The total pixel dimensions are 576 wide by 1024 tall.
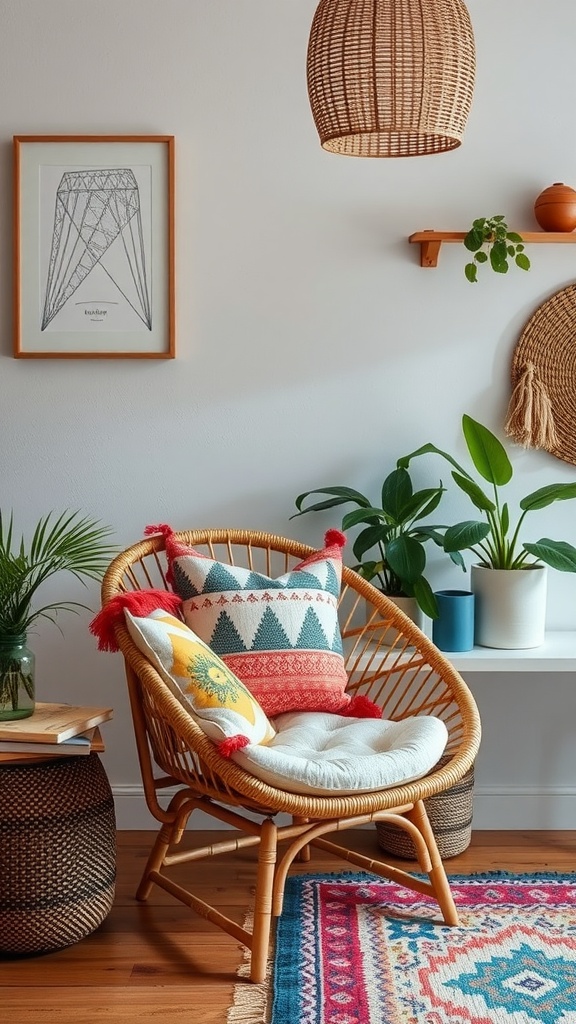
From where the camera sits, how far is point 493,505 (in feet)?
9.27

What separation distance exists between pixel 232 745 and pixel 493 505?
3.63 feet

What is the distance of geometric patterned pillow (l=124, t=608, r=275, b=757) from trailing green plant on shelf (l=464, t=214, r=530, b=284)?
3.97 feet

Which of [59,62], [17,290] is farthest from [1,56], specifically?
[17,290]

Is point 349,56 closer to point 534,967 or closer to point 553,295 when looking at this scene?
point 553,295

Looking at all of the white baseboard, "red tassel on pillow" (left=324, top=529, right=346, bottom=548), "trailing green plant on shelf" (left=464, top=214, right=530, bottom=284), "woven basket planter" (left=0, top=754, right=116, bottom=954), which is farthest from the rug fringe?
"trailing green plant on shelf" (left=464, top=214, right=530, bottom=284)

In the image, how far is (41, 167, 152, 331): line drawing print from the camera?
2875mm

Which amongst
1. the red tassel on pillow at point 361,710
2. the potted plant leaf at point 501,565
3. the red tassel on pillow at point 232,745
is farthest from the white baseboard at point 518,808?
the red tassel on pillow at point 232,745

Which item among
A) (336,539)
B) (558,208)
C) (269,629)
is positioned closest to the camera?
(269,629)

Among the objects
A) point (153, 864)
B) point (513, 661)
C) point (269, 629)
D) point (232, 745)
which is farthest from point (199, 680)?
point (513, 661)

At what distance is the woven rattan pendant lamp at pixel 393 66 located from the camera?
1.78 m

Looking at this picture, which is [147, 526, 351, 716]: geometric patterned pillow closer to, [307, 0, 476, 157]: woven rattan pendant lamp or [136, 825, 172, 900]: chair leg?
[136, 825, 172, 900]: chair leg

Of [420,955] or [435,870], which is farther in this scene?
[435,870]

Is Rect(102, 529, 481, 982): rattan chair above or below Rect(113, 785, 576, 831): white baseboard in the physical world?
above

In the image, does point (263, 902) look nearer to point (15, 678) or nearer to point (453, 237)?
point (15, 678)
